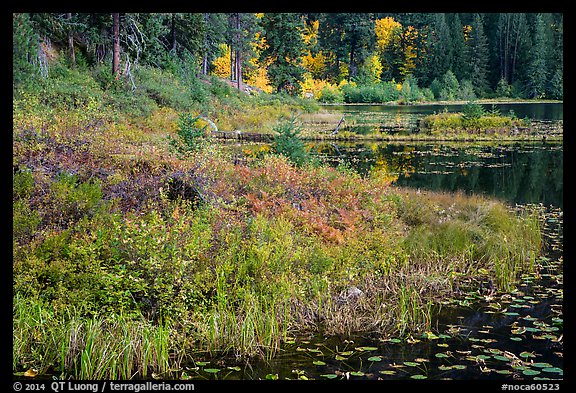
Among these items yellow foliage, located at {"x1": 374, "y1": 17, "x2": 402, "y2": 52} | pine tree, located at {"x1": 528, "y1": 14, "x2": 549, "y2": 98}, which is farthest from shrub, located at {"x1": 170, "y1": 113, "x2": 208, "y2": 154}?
yellow foliage, located at {"x1": 374, "y1": 17, "x2": 402, "y2": 52}

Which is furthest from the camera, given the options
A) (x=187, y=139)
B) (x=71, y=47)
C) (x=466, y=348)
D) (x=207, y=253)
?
(x=71, y=47)

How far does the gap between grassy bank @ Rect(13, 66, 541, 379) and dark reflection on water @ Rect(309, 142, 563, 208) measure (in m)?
3.18

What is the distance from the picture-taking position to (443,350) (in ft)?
22.1

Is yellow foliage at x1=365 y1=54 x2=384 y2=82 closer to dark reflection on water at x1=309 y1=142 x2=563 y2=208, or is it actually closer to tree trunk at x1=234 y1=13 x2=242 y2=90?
tree trunk at x1=234 y1=13 x2=242 y2=90

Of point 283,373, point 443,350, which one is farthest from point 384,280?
point 283,373

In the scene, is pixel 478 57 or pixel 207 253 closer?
pixel 207 253

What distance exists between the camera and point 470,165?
20250 mm

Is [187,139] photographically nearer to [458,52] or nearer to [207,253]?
[207,253]

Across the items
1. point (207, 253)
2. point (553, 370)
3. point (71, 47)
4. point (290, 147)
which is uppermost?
point (71, 47)

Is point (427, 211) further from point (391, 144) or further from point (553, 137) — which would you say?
point (553, 137)

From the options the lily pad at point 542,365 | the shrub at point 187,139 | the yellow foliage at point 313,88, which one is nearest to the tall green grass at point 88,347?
the lily pad at point 542,365

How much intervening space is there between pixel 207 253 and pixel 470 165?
1424 centimetres

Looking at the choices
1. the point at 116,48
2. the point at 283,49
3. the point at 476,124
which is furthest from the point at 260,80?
the point at 116,48
